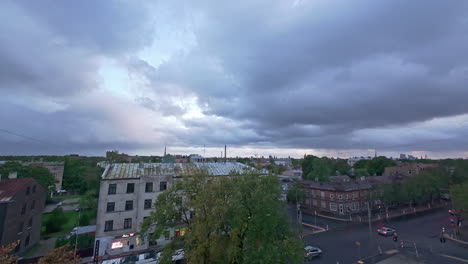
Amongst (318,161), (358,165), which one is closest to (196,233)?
(318,161)

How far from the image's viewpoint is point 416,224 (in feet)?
150

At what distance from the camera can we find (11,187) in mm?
34281

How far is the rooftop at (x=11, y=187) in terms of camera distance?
31820 millimetres

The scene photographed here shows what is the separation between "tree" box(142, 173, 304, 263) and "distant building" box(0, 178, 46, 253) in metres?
27.9

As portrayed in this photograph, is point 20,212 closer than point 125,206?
Yes

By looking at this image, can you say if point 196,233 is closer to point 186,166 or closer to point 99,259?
point 99,259

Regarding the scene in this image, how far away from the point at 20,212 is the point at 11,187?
4481 millimetres

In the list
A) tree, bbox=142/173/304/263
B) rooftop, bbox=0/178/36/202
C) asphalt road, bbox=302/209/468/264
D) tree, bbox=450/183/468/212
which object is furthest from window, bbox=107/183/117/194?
tree, bbox=450/183/468/212

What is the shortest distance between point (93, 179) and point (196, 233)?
289 feet

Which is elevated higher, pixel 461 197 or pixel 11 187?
pixel 11 187

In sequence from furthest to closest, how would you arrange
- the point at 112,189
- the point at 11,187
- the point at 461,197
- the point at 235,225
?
1. the point at 461,197
2. the point at 112,189
3. the point at 11,187
4. the point at 235,225

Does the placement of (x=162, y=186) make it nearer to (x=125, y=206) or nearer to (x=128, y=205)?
(x=128, y=205)

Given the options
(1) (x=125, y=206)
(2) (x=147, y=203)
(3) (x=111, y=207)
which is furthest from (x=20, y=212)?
(2) (x=147, y=203)

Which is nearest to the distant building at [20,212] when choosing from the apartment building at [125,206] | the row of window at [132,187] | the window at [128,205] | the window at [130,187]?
the apartment building at [125,206]
